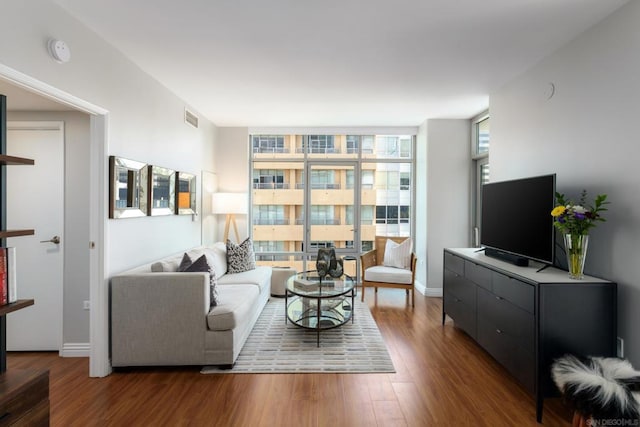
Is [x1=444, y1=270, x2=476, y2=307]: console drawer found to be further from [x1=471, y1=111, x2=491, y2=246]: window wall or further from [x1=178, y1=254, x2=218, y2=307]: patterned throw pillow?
[x1=178, y1=254, x2=218, y2=307]: patterned throw pillow

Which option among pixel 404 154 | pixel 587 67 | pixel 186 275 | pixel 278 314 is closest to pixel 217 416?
pixel 186 275

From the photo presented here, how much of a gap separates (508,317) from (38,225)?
4087 mm

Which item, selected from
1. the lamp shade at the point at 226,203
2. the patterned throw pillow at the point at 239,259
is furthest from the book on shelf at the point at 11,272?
the lamp shade at the point at 226,203

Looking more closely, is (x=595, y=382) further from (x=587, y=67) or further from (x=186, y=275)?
(x=186, y=275)

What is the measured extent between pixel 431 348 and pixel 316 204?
121 inches

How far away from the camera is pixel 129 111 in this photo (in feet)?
9.99

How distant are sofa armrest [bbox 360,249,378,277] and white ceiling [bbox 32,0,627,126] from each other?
2.13m

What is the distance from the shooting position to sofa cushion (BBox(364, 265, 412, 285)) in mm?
4582

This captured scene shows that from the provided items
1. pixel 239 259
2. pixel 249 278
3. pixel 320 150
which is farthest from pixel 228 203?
pixel 320 150

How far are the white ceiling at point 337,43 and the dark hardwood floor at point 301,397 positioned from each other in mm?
2652

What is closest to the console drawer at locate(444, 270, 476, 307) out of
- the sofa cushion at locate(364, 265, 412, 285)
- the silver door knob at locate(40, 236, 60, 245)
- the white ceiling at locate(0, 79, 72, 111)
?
the sofa cushion at locate(364, 265, 412, 285)

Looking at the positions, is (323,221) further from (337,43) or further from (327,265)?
(337,43)

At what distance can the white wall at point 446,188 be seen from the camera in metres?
5.09

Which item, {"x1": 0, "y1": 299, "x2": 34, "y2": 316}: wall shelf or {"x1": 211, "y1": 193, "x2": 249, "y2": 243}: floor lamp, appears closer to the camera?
{"x1": 0, "y1": 299, "x2": 34, "y2": 316}: wall shelf
